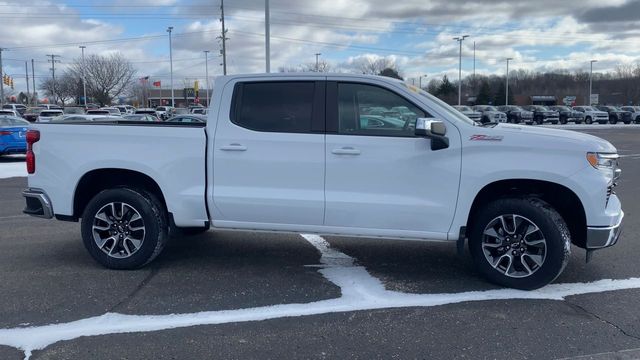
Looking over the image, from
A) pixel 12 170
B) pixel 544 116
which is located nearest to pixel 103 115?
pixel 12 170

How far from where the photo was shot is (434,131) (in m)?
4.88

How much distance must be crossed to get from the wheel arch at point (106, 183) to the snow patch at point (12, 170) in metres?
9.46

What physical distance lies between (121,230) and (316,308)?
7.57ft

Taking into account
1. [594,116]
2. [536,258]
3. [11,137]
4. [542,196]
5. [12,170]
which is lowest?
[12,170]

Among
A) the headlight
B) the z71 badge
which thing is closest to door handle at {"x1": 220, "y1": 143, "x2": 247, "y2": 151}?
the z71 badge

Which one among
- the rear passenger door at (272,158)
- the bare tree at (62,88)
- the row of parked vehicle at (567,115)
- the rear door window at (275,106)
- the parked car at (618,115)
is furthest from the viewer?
the bare tree at (62,88)

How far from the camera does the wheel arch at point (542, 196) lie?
509cm

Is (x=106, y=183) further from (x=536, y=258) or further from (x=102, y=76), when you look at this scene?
(x=102, y=76)

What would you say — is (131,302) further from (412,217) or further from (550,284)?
(550,284)

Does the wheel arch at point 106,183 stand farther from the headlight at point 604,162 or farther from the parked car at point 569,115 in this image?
the parked car at point 569,115

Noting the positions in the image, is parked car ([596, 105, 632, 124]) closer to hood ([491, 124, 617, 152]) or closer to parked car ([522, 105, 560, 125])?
parked car ([522, 105, 560, 125])

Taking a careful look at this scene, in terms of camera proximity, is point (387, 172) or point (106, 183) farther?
point (106, 183)

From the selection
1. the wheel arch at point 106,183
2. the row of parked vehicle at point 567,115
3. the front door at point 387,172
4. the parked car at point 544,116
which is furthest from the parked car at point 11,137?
the parked car at point 544,116

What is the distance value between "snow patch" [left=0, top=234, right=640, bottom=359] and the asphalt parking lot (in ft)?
0.05
